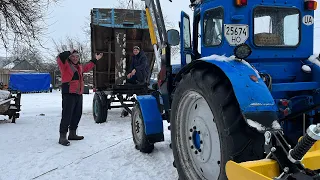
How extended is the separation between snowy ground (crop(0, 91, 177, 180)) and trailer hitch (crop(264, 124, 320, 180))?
2.12m

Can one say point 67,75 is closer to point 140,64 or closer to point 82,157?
point 82,157

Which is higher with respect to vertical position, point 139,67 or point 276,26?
point 276,26

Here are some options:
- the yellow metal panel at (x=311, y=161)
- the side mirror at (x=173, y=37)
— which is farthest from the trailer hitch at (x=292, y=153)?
the side mirror at (x=173, y=37)

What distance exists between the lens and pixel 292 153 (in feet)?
6.95

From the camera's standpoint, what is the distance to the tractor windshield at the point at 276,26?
353cm

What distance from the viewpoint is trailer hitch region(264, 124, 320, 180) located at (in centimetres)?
194

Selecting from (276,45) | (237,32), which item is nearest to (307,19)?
→ (276,45)

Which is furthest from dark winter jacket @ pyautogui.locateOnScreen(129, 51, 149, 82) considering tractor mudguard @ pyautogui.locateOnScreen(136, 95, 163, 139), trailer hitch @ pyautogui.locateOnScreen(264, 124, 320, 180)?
trailer hitch @ pyautogui.locateOnScreen(264, 124, 320, 180)

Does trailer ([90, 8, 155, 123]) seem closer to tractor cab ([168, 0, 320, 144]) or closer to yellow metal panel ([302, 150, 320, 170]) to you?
tractor cab ([168, 0, 320, 144])

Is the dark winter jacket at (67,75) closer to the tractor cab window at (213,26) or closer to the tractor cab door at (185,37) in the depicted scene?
the tractor cab door at (185,37)

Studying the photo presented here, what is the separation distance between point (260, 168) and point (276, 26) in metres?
2.02

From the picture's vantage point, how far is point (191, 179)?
11.3 ft

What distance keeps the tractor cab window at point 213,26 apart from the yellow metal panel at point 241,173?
5.80 ft

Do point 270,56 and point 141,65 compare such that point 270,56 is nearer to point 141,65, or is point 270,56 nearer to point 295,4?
point 295,4
